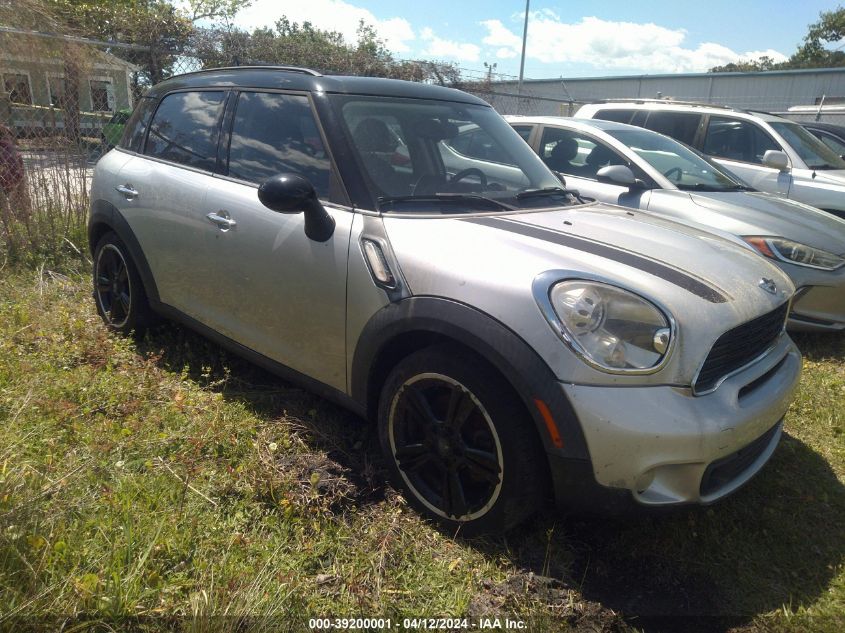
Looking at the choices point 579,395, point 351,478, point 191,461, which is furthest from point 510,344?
point 191,461

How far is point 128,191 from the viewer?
13.0 feet

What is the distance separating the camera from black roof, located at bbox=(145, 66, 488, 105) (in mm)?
3160

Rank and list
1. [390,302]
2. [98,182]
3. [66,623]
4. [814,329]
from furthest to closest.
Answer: [814,329] → [98,182] → [390,302] → [66,623]

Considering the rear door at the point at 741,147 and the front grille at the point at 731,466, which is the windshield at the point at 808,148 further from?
the front grille at the point at 731,466

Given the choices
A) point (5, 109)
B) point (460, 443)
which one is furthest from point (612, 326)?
point (5, 109)

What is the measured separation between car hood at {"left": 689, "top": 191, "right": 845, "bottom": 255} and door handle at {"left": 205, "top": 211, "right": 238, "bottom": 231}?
11.5 feet

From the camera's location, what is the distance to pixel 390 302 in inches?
99.4

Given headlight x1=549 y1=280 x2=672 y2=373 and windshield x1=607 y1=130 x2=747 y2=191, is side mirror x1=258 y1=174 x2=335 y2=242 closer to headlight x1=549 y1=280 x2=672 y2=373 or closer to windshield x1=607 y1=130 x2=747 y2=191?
headlight x1=549 y1=280 x2=672 y2=373

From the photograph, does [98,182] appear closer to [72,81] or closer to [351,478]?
[72,81]

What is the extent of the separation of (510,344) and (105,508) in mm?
1653

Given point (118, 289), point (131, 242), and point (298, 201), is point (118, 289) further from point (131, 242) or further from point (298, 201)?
point (298, 201)

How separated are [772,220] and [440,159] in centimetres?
299

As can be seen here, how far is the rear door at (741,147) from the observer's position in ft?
23.6

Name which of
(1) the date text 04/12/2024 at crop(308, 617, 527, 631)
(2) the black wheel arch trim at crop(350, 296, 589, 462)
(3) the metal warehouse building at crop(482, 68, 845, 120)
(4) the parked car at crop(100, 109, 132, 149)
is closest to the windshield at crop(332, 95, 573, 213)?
(2) the black wheel arch trim at crop(350, 296, 589, 462)
